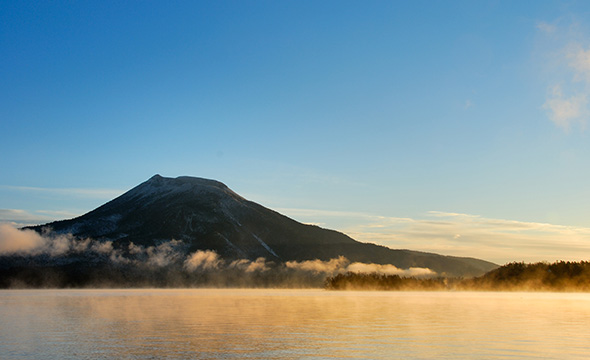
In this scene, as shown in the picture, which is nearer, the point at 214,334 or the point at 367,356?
the point at 367,356

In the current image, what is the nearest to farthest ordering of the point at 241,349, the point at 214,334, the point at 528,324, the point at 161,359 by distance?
the point at 161,359, the point at 241,349, the point at 214,334, the point at 528,324

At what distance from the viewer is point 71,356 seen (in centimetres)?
3853

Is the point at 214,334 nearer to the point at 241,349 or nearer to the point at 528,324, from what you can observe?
the point at 241,349

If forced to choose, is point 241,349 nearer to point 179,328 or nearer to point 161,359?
point 161,359

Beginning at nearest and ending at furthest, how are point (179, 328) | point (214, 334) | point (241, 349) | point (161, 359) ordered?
point (161, 359) < point (241, 349) < point (214, 334) < point (179, 328)

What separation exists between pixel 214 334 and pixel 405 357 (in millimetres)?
19893

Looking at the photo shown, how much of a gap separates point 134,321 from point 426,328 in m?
33.7

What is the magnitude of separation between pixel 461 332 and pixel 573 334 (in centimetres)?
1028

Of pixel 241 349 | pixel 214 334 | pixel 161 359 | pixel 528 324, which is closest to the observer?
pixel 161 359

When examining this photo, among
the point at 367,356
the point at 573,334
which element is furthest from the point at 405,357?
the point at 573,334

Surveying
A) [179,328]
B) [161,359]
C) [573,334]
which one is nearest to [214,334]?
[179,328]

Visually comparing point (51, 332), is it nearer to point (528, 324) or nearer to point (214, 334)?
point (214, 334)

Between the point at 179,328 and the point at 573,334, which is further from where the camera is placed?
the point at 179,328

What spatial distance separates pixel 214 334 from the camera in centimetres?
5200
